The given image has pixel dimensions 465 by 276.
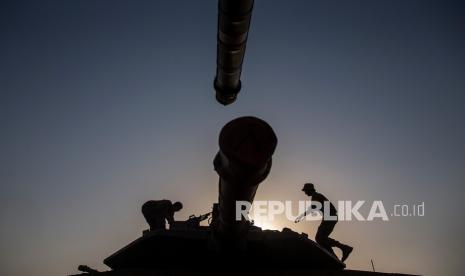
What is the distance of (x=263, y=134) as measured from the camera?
2215 mm

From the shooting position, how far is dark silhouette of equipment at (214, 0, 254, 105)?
293 cm

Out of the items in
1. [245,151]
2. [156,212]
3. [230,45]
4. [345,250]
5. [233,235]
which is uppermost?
[230,45]

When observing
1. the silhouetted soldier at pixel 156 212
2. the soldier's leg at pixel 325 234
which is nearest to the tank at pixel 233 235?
the soldier's leg at pixel 325 234

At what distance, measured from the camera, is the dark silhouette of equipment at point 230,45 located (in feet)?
9.62

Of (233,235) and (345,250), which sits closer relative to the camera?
(233,235)

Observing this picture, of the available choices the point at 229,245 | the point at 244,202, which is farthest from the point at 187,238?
the point at 244,202

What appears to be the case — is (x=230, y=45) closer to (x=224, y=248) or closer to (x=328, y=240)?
(x=224, y=248)

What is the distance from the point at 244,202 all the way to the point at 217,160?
683mm

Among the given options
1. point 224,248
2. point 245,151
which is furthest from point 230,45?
point 224,248

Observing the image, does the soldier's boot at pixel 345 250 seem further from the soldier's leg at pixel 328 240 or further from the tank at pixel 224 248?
the tank at pixel 224 248

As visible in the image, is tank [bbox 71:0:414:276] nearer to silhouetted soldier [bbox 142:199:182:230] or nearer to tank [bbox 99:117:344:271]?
tank [bbox 99:117:344:271]

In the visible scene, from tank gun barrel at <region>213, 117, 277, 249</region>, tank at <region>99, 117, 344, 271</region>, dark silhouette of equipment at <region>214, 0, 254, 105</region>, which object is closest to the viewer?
tank gun barrel at <region>213, 117, 277, 249</region>

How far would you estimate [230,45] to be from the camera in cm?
349

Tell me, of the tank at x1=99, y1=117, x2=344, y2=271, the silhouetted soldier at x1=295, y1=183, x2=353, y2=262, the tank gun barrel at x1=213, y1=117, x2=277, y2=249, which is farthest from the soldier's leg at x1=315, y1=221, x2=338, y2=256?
the tank gun barrel at x1=213, y1=117, x2=277, y2=249
